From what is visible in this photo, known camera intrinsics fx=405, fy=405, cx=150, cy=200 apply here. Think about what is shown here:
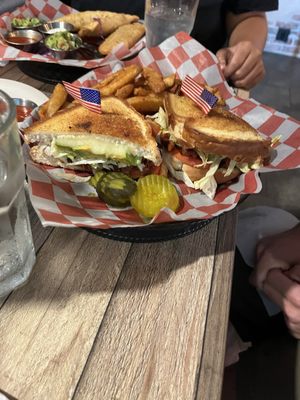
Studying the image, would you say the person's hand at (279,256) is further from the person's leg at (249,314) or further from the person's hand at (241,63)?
the person's hand at (241,63)

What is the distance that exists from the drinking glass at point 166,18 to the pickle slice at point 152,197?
3.17 ft

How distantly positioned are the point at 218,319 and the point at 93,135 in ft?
1.78

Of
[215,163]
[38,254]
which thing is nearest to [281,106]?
[215,163]

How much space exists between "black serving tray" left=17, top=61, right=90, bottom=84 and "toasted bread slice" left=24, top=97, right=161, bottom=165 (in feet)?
1.81

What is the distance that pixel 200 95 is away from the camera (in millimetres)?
1104

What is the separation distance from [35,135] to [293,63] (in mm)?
3804

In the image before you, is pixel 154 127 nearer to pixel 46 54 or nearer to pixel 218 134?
pixel 218 134

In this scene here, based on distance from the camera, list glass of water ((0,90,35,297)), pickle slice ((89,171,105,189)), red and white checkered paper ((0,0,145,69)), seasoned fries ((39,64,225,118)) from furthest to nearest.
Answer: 1. red and white checkered paper ((0,0,145,69))
2. seasoned fries ((39,64,225,118))
3. pickle slice ((89,171,105,189))
4. glass of water ((0,90,35,297))

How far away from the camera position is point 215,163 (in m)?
1.06

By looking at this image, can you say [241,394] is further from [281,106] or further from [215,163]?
[281,106]

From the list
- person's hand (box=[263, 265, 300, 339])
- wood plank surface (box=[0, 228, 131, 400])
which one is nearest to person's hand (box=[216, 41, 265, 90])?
person's hand (box=[263, 265, 300, 339])

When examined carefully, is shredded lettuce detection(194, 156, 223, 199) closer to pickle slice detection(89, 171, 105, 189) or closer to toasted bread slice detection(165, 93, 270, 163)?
toasted bread slice detection(165, 93, 270, 163)

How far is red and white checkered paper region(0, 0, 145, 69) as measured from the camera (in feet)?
5.00

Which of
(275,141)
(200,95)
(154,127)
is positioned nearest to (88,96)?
(154,127)
